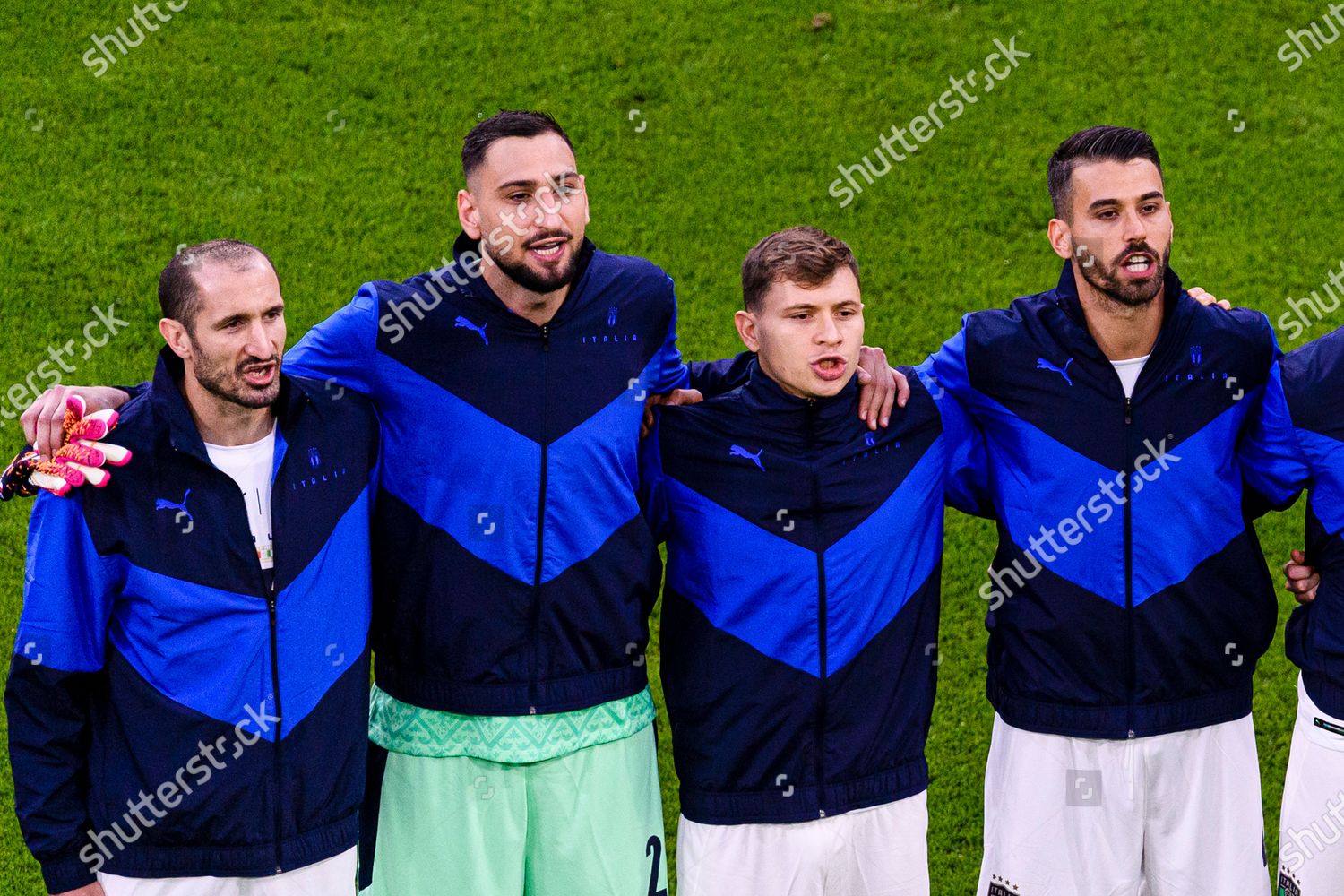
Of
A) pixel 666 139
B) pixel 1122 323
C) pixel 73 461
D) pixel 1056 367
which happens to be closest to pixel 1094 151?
pixel 1122 323

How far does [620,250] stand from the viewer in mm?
8555

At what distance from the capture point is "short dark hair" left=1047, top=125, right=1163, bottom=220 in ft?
15.3

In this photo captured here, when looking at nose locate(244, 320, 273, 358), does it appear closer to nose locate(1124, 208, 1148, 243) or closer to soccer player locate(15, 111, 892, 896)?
soccer player locate(15, 111, 892, 896)

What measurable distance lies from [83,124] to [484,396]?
5.38 metres

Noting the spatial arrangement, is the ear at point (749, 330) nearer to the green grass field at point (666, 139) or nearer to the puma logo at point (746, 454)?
the puma logo at point (746, 454)

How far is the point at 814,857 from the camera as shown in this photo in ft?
14.8

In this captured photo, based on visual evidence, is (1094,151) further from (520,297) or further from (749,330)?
(520,297)

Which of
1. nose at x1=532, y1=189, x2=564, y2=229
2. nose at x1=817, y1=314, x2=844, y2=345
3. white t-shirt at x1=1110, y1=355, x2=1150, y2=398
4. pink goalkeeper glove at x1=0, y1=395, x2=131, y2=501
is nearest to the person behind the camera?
pink goalkeeper glove at x1=0, y1=395, x2=131, y2=501

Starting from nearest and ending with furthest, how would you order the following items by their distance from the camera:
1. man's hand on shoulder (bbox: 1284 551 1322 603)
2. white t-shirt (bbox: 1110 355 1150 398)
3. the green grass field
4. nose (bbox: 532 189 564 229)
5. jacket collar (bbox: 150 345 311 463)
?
jacket collar (bbox: 150 345 311 463) → nose (bbox: 532 189 564 229) → white t-shirt (bbox: 1110 355 1150 398) → man's hand on shoulder (bbox: 1284 551 1322 603) → the green grass field

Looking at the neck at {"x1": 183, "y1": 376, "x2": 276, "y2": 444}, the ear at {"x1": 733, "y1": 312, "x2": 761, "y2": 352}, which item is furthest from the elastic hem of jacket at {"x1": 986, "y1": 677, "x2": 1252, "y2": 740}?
the neck at {"x1": 183, "y1": 376, "x2": 276, "y2": 444}

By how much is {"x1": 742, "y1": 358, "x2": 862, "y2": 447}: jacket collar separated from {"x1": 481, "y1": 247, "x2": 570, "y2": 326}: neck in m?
0.58

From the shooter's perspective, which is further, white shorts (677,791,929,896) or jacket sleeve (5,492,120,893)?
white shorts (677,791,929,896)

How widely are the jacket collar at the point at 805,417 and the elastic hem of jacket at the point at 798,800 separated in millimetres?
869

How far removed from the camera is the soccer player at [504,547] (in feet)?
14.5
